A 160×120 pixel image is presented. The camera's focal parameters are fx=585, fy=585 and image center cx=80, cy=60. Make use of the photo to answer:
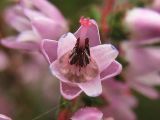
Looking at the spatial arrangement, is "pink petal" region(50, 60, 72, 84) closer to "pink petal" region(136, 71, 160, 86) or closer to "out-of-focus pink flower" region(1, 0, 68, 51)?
"out-of-focus pink flower" region(1, 0, 68, 51)

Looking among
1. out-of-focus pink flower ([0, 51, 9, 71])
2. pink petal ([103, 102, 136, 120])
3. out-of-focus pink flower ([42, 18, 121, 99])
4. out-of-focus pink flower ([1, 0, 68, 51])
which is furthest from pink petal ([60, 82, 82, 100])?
out-of-focus pink flower ([0, 51, 9, 71])

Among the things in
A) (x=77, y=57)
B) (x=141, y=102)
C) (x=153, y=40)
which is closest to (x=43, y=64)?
(x=141, y=102)

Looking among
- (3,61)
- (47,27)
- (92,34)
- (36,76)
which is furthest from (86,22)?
(36,76)

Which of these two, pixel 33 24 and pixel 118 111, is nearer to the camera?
pixel 33 24

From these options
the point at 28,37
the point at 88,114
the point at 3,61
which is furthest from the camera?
the point at 3,61

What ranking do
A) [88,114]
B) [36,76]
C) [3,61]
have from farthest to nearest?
1. [36,76]
2. [3,61]
3. [88,114]

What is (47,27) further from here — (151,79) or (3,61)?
(3,61)
